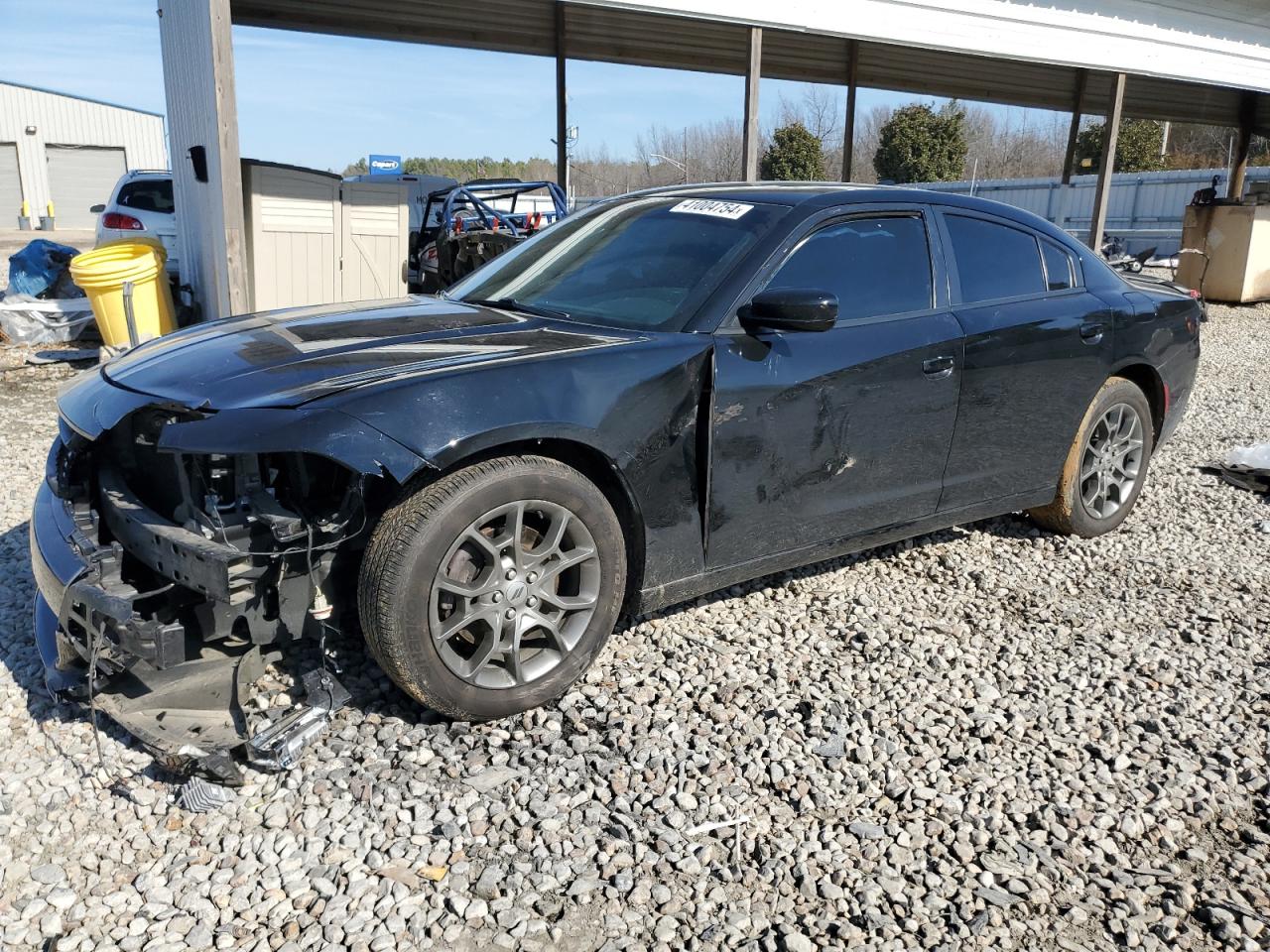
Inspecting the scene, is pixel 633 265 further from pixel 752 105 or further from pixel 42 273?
pixel 42 273

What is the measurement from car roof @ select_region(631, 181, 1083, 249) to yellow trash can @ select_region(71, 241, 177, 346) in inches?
244

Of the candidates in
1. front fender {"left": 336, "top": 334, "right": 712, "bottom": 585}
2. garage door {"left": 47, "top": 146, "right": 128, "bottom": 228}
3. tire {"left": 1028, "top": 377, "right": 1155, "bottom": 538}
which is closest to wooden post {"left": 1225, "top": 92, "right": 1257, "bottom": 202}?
tire {"left": 1028, "top": 377, "right": 1155, "bottom": 538}

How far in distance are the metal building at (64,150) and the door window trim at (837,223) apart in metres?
36.9

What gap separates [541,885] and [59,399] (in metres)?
2.27

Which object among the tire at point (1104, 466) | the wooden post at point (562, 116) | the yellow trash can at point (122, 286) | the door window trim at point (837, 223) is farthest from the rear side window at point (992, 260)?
the wooden post at point (562, 116)

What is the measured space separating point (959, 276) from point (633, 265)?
137 cm

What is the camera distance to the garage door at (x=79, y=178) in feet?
118

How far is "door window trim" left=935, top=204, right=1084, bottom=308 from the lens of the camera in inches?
→ 159

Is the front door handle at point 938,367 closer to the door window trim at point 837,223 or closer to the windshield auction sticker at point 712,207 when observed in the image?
the door window trim at point 837,223

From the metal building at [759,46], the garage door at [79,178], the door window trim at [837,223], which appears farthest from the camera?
the garage door at [79,178]

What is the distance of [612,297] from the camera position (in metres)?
3.65

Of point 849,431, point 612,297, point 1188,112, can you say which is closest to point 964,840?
point 849,431

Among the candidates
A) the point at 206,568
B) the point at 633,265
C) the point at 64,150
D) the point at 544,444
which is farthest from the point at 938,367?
the point at 64,150

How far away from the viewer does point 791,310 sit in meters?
3.27
